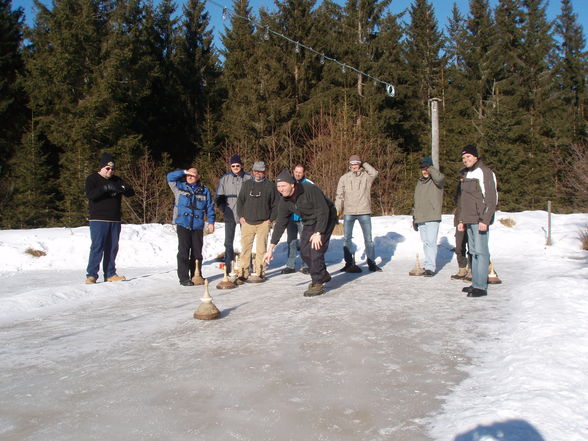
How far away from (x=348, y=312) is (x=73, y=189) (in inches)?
999

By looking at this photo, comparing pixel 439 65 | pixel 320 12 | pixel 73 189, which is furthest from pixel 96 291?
pixel 439 65

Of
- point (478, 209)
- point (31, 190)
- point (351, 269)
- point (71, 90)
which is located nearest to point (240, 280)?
point (351, 269)

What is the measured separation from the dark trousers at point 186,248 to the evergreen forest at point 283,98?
11.8m

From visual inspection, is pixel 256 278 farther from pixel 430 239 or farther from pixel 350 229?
pixel 430 239

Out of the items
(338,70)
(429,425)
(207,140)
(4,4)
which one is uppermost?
(4,4)

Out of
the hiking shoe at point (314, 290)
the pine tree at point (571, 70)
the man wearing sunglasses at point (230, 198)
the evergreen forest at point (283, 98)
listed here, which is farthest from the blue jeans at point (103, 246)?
the pine tree at point (571, 70)

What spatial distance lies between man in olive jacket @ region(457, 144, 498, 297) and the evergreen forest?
1284 cm

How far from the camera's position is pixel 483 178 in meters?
6.88

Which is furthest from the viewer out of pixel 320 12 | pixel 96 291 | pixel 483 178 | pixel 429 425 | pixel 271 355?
pixel 320 12

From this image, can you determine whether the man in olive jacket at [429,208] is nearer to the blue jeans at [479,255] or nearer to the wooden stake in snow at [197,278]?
the blue jeans at [479,255]

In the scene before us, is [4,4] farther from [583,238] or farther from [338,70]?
[583,238]

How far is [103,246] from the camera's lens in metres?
8.51

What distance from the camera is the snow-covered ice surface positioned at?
3.11m

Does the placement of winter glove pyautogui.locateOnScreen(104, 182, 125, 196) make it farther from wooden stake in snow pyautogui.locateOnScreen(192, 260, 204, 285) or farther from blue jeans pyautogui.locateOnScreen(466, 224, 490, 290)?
blue jeans pyautogui.locateOnScreen(466, 224, 490, 290)
